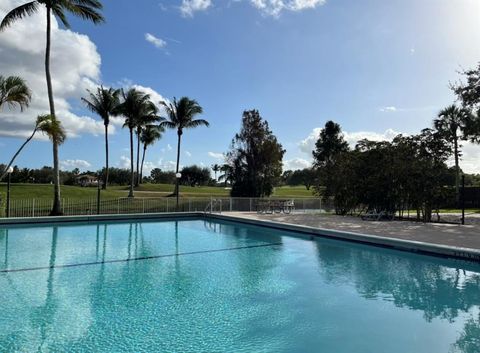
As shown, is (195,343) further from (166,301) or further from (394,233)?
(394,233)

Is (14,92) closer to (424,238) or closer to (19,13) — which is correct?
(19,13)

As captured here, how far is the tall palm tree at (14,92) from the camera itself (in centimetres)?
1498

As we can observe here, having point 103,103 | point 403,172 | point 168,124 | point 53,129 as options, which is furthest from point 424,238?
point 103,103

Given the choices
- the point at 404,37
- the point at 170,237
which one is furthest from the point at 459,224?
the point at 170,237

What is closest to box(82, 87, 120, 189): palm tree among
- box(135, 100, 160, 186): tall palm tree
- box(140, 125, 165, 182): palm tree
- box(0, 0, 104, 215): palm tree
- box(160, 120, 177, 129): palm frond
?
box(135, 100, 160, 186): tall palm tree

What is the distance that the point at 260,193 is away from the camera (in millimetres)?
26234

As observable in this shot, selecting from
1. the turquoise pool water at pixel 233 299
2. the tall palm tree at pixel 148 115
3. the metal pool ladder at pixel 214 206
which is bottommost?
the turquoise pool water at pixel 233 299

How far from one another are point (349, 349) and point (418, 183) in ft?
41.6

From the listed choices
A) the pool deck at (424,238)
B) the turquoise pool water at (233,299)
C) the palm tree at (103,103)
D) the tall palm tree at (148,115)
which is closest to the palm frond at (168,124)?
the tall palm tree at (148,115)

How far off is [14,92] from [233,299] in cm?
1403

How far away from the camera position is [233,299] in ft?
20.0

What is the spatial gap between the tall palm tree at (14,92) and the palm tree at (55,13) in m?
1.24

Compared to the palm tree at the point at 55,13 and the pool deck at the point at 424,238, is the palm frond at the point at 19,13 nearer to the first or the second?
the palm tree at the point at 55,13

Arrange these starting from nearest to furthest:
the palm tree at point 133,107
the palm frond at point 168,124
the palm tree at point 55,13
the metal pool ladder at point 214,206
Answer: the palm tree at point 55,13 → the metal pool ladder at point 214,206 → the palm tree at point 133,107 → the palm frond at point 168,124
